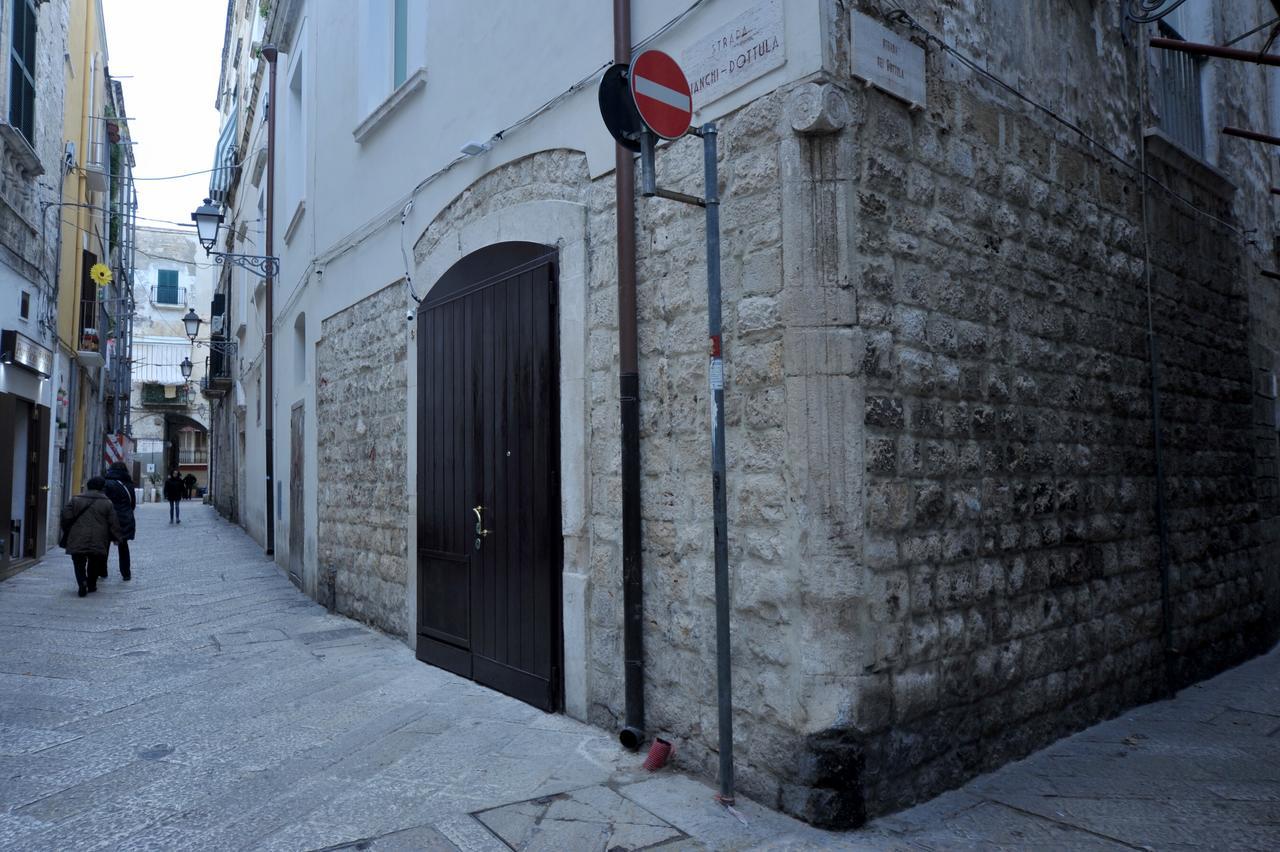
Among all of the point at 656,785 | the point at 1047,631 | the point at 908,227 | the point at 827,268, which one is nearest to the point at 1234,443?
the point at 1047,631

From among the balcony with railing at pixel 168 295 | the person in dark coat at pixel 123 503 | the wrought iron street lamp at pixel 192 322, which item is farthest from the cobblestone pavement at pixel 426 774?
the balcony with railing at pixel 168 295

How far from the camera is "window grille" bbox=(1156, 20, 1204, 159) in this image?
6648mm

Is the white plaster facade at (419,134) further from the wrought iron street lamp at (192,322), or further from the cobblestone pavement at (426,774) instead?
the wrought iron street lamp at (192,322)

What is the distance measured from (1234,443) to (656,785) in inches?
218

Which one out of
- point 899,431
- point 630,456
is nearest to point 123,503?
point 630,456

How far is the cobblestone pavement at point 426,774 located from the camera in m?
3.56

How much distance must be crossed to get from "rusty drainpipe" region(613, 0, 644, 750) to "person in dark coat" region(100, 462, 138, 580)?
849 cm

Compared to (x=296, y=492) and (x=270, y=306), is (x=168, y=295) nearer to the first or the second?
(x=270, y=306)

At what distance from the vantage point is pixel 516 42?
5844 mm

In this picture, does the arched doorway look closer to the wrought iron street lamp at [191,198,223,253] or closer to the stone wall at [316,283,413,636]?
the wrought iron street lamp at [191,198,223,253]

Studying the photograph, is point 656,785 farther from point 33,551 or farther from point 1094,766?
point 33,551

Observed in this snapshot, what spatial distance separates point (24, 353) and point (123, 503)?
7.25ft

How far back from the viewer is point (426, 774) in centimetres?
421

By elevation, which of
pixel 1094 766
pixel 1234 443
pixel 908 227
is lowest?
pixel 1094 766
